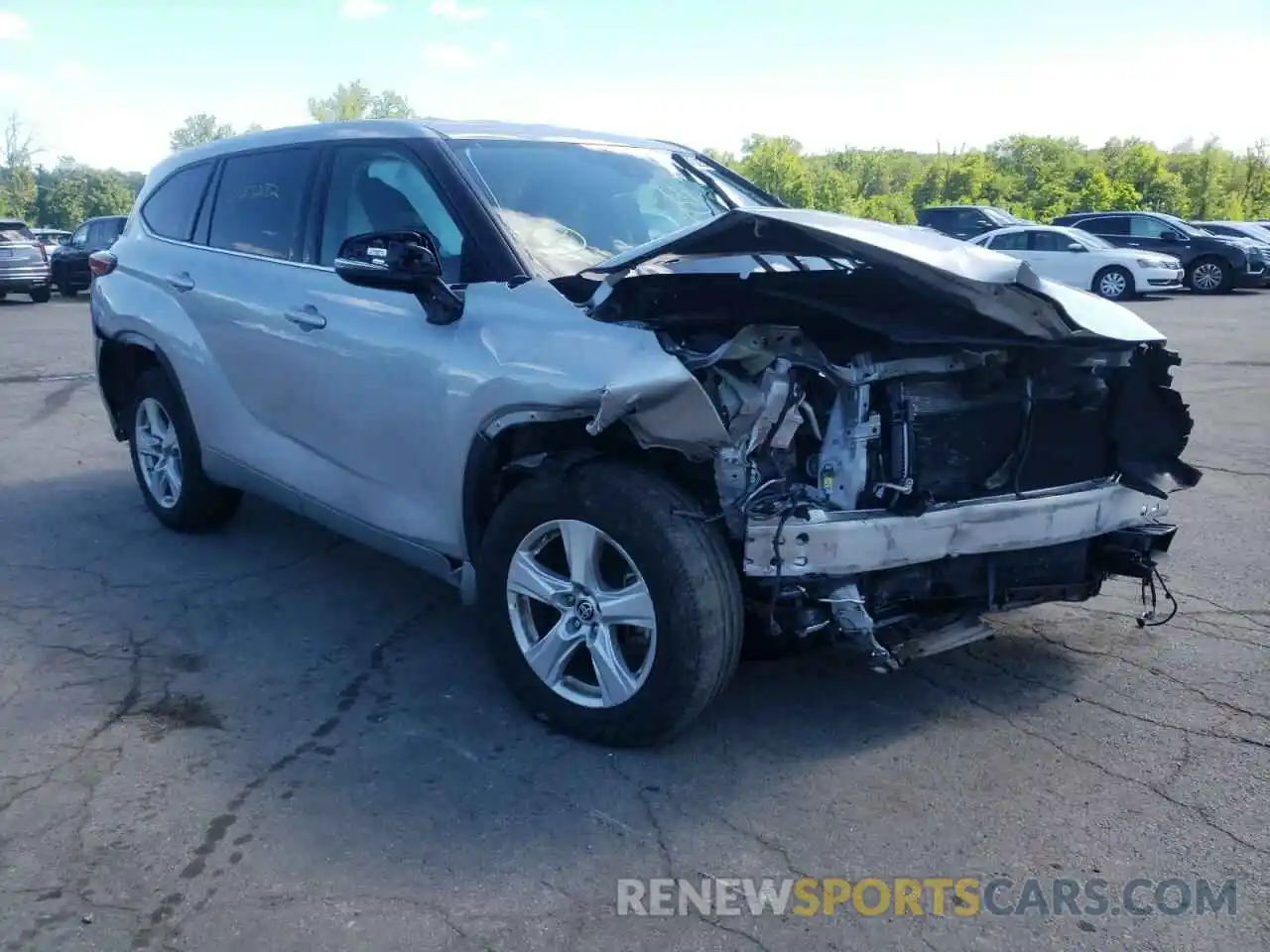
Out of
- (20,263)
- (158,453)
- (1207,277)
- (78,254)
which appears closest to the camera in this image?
(158,453)

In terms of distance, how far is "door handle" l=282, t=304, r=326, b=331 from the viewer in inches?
173

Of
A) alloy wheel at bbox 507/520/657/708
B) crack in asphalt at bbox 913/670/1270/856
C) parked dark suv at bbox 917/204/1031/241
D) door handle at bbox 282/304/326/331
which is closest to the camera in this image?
crack in asphalt at bbox 913/670/1270/856

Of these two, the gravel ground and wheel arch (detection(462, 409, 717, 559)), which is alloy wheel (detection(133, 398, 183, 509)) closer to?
the gravel ground

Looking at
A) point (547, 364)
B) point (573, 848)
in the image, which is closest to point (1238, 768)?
point (573, 848)

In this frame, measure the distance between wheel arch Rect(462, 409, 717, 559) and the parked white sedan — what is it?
19585 millimetres

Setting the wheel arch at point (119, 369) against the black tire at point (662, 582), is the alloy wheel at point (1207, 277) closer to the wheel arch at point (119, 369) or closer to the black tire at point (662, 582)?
the wheel arch at point (119, 369)

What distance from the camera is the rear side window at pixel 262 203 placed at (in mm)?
4789

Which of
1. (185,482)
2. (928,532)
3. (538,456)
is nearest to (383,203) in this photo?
(538,456)

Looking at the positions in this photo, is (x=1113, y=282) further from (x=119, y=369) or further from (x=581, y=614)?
(x=581, y=614)

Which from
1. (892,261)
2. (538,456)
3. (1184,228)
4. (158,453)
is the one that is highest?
(892,261)

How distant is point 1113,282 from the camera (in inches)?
864

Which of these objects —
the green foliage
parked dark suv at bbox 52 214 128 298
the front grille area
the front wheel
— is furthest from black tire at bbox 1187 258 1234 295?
the front grille area

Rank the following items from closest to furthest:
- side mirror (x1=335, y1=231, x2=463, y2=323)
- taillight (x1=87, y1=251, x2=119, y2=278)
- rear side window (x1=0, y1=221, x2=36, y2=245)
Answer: side mirror (x1=335, y1=231, x2=463, y2=323)
taillight (x1=87, y1=251, x2=119, y2=278)
rear side window (x1=0, y1=221, x2=36, y2=245)

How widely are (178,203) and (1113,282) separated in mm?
20086
